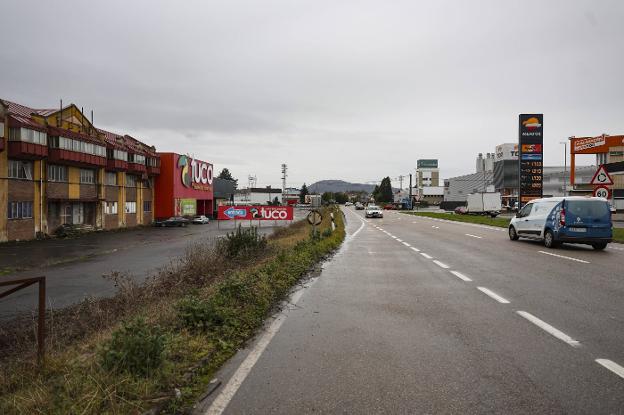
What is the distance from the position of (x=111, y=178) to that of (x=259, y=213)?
16378 mm

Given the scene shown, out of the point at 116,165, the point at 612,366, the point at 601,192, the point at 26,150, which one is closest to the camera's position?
the point at 612,366

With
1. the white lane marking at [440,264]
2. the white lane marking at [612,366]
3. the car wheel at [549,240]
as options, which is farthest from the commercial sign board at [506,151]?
the white lane marking at [612,366]

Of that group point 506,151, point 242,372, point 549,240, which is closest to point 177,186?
point 549,240

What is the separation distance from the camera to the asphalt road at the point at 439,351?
140 inches

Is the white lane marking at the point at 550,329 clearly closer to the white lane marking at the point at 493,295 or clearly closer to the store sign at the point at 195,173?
the white lane marking at the point at 493,295

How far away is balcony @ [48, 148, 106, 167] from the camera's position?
113 feet

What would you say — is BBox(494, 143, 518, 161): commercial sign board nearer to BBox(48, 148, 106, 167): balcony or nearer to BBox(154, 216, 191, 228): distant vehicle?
BBox(154, 216, 191, 228): distant vehicle

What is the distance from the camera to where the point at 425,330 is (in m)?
5.58

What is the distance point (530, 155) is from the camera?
128 feet

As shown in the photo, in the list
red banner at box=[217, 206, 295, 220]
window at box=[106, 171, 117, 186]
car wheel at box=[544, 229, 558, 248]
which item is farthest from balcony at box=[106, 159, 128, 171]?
car wheel at box=[544, 229, 558, 248]

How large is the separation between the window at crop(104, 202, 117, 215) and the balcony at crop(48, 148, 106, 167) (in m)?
4.17

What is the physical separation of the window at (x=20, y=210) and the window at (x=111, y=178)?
36.6 ft

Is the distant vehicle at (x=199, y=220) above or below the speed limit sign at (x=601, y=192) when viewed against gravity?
below

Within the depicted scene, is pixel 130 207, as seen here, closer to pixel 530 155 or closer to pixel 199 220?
pixel 199 220
